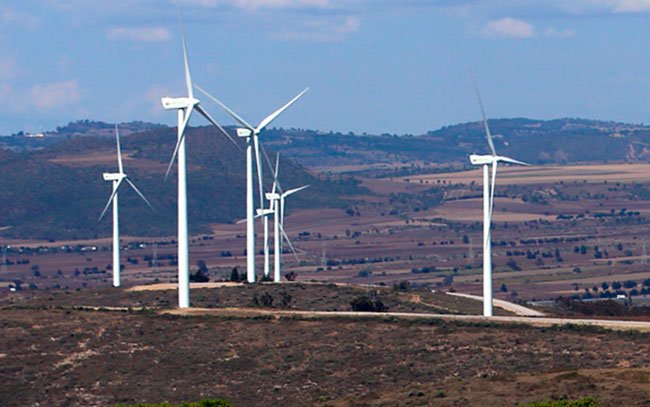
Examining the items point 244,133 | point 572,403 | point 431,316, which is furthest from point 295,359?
point 244,133

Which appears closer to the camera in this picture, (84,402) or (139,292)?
(84,402)

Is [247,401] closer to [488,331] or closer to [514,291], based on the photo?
[488,331]

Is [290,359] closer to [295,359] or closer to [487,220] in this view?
[295,359]

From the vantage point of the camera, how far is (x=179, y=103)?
9669cm

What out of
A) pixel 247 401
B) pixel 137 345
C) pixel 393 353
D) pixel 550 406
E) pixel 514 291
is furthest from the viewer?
pixel 514 291

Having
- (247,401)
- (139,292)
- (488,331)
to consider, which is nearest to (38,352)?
(247,401)

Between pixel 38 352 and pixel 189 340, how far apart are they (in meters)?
8.04

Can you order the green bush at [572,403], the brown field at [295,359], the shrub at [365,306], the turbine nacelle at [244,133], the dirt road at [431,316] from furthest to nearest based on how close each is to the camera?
1. the turbine nacelle at [244,133]
2. the shrub at [365,306]
3. the dirt road at [431,316]
4. the brown field at [295,359]
5. the green bush at [572,403]

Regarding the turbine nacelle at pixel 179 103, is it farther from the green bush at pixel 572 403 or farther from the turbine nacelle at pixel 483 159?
the green bush at pixel 572 403

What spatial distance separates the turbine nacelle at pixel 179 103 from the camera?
3782 inches

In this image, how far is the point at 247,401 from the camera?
76.5 m

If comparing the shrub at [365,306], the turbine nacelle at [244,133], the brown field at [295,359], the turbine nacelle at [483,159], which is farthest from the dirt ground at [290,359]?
the turbine nacelle at [244,133]

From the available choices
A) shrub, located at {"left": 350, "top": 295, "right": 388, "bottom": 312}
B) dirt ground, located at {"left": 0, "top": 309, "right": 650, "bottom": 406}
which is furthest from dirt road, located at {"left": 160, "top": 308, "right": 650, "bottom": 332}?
shrub, located at {"left": 350, "top": 295, "right": 388, "bottom": 312}

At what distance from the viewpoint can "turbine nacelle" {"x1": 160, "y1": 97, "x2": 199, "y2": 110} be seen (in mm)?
96062
